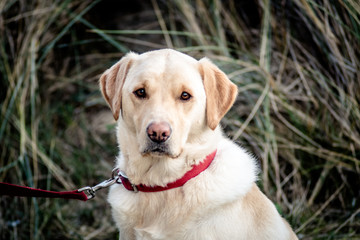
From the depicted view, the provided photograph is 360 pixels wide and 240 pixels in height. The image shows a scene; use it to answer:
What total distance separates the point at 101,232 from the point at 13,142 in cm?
116

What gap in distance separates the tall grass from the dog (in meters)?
1.21

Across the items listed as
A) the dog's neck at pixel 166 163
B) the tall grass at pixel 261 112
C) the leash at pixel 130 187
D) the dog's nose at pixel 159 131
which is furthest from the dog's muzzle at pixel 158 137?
the tall grass at pixel 261 112

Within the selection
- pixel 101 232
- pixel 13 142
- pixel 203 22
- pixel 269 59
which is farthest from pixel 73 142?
pixel 269 59

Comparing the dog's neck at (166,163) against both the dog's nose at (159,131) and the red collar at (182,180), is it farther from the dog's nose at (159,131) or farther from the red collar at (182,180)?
the dog's nose at (159,131)

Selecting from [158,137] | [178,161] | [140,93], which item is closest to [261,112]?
[178,161]

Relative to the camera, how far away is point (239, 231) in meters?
2.24

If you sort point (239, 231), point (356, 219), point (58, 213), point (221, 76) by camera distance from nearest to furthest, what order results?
1. point (239, 231)
2. point (221, 76)
3. point (356, 219)
4. point (58, 213)

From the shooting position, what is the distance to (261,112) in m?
3.85

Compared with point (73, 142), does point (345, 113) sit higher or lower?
lower

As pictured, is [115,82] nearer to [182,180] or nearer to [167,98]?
[167,98]

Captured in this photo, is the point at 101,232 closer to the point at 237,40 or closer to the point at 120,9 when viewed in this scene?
the point at 237,40

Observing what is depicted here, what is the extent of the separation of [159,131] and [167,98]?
0.75 ft

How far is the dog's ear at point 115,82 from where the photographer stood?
2.42m

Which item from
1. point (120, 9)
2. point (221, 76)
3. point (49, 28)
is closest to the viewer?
point (221, 76)
